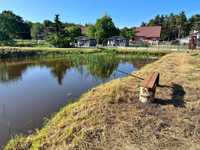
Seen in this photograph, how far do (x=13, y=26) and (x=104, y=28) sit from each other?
25179mm

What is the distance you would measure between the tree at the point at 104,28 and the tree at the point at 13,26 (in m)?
19.7

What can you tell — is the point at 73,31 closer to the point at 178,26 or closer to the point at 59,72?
the point at 178,26

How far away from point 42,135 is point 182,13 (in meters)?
66.7

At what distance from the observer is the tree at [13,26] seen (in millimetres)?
58425

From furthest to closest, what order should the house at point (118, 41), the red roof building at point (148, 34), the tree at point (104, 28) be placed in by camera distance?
the red roof building at point (148, 34)
the tree at point (104, 28)
the house at point (118, 41)

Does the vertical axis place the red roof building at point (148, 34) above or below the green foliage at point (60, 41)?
above

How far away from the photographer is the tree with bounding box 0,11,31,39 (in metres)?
58.4

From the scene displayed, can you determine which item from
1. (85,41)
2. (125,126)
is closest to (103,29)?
(85,41)

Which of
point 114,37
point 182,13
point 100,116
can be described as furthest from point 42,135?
point 182,13

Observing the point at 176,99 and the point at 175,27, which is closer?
the point at 176,99

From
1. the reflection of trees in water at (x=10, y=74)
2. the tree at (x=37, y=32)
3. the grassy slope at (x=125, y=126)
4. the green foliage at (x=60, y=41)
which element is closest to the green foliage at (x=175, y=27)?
the green foliage at (x=60, y=41)

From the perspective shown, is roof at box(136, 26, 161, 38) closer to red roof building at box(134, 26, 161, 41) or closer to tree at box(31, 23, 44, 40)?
red roof building at box(134, 26, 161, 41)

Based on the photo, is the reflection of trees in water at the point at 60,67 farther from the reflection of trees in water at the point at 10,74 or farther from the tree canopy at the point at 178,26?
the tree canopy at the point at 178,26

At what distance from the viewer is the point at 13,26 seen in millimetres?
62375
